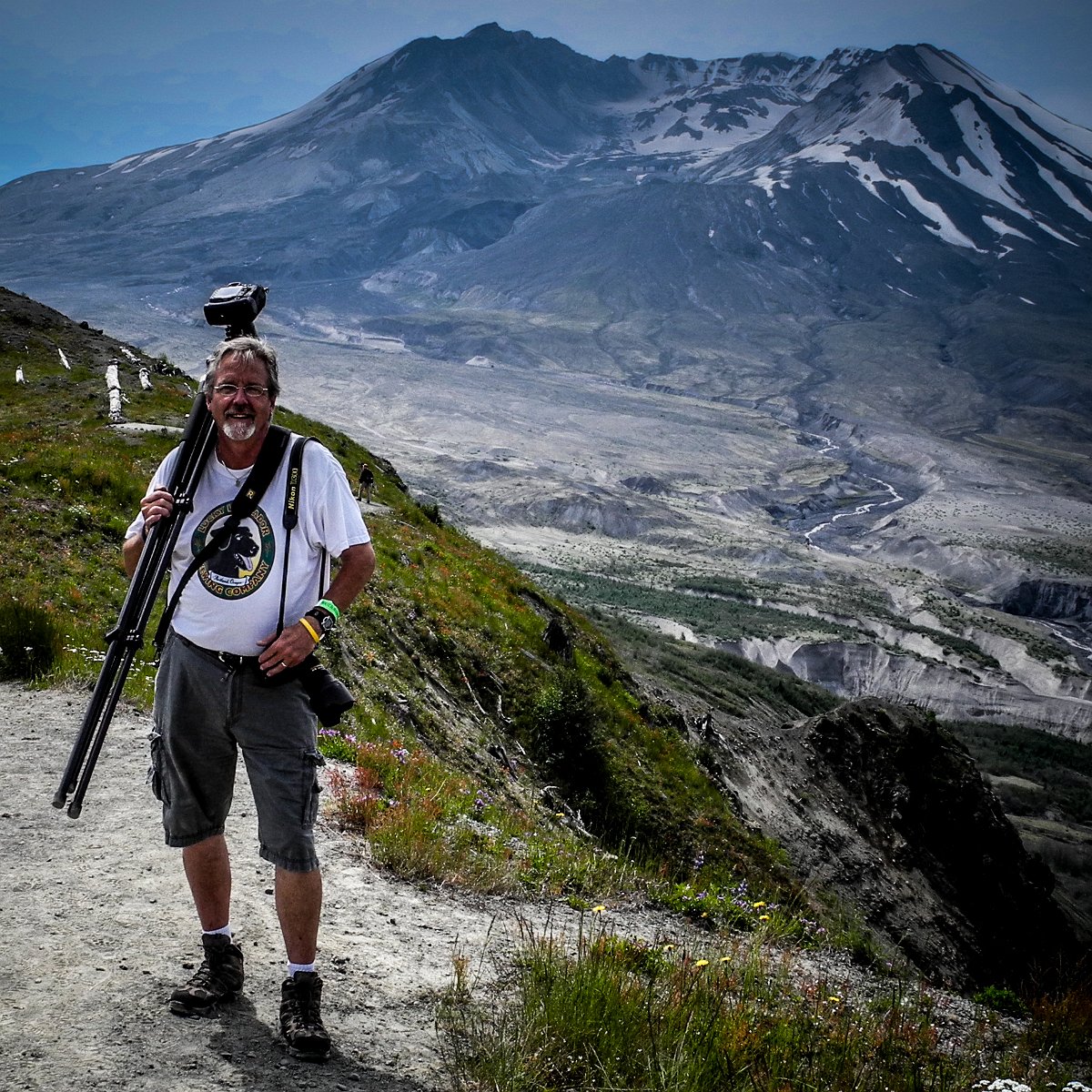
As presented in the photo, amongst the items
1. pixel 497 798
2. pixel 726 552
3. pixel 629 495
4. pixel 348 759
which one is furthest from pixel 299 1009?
pixel 629 495

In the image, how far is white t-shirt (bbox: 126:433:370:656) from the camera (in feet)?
11.8

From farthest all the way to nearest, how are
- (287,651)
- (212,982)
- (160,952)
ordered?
(160,952) < (212,982) < (287,651)

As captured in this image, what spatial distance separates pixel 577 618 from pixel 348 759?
661 inches

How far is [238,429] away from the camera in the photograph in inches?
144

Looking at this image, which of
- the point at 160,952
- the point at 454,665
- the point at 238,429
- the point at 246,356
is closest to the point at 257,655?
the point at 238,429

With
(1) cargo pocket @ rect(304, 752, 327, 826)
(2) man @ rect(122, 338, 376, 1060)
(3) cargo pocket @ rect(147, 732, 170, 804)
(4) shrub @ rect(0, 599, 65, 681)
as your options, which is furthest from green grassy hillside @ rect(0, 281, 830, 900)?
(3) cargo pocket @ rect(147, 732, 170, 804)

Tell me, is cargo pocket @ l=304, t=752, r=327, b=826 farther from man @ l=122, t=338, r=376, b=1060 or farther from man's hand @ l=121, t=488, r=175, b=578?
man's hand @ l=121, t=488, r=175, b=578

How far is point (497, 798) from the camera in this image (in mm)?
9477

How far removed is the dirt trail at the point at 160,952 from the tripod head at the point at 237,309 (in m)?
2.94

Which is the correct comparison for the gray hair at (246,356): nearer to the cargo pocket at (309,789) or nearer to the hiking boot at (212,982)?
the cargo pocket at (309,789)

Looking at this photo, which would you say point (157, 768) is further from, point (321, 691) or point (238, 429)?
point (238, 429)

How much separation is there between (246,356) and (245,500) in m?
0.62

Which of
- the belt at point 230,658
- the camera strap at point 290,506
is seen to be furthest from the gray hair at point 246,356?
the belt at point 230,658

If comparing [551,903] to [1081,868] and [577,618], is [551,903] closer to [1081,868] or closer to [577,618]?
[577,618]
